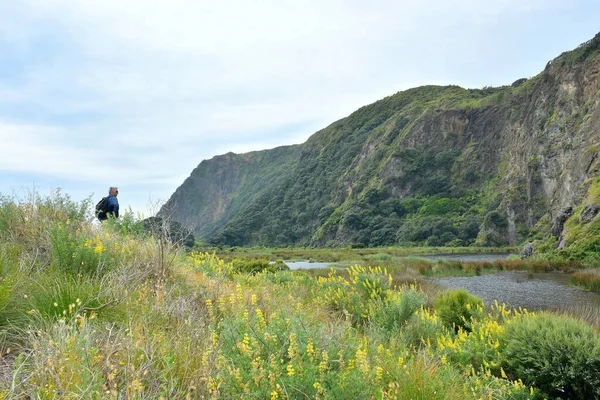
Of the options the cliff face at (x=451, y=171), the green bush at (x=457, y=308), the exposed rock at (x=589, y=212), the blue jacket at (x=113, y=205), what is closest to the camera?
the green bush at (x=457, y=308)

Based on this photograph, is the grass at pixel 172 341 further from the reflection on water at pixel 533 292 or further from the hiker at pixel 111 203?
the reflection on water at pixel 533 292

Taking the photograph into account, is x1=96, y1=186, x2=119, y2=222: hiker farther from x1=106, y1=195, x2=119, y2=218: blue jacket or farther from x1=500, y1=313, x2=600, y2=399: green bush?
x1=500, y1=313, x2=600, y2=399: green bush

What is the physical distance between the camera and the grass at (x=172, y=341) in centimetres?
254

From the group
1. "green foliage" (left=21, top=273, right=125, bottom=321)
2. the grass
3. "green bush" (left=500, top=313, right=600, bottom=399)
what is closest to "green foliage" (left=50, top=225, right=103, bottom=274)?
the grass

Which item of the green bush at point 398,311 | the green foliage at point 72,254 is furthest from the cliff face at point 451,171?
the green bush at point 398,311

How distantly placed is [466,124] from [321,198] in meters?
50.1

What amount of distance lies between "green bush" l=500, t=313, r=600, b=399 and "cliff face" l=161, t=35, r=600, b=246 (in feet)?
18.0

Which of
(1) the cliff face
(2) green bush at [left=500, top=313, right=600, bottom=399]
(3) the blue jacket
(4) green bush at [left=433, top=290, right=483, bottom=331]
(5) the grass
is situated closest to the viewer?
(5) the grass

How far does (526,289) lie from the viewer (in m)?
14.8

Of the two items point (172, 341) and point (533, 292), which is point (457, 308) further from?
point (533, 292)

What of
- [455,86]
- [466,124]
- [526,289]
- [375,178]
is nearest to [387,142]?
[375,178]

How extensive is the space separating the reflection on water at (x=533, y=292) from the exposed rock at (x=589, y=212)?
10481mm

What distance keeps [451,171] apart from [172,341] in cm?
10524

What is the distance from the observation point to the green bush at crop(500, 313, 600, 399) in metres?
4.17
